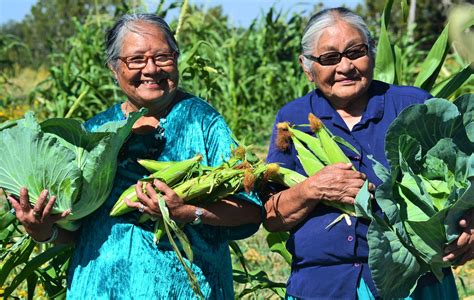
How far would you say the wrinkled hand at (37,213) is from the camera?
2707 mm

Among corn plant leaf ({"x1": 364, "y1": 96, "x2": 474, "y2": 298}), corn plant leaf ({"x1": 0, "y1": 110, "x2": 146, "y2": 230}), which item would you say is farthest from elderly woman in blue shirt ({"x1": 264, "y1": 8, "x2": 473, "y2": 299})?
corn plant leaf ({"x1": 0, "y1": 110, "x2": 146, "y2": 230})

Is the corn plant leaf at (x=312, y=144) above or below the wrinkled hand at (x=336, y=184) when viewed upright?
above

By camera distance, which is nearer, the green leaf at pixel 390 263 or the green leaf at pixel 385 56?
the green leaf at pixel 390 263

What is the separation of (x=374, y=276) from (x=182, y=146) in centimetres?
76

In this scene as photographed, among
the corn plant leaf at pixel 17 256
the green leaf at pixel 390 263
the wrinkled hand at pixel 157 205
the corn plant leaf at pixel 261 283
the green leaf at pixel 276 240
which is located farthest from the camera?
the corn plant leaf at pixel 261 283

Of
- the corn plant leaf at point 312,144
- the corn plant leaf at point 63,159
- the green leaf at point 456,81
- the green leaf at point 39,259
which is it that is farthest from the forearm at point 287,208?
the green leaf at point 456,81

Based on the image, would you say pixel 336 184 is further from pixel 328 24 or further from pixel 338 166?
pixel 328 24

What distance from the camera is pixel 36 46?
3584 cm

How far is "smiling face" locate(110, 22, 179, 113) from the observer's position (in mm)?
2826

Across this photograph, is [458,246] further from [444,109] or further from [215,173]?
[215,173]

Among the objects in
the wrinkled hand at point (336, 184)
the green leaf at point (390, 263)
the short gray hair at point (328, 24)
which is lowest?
the green leaf at point (390, 263)

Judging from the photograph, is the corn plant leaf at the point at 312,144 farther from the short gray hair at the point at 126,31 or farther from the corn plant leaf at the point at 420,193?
the short gray hair at the point at 126,31

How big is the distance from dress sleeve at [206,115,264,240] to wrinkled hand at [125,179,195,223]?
22 centimetres

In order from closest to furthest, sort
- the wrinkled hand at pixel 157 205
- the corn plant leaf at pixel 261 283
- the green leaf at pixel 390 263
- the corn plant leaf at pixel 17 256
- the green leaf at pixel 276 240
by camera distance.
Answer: the green leaf at pixel 390 263 < the wrinkled hand at pixel 157 205 < the corn plant leaf at pixel 17 256 < the green leaf at pixel 276 240 < the corn plant leaf at pixel 261 283
